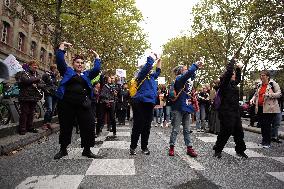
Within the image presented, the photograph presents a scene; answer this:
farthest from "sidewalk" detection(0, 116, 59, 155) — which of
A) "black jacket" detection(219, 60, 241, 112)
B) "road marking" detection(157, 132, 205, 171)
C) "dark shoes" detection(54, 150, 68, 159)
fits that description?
"black jacket" detection(219, 60, 241, 112)

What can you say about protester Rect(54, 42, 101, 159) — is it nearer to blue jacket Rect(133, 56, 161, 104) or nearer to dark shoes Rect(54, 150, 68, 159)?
dark shoes Rect(54, 150, 68, 159)

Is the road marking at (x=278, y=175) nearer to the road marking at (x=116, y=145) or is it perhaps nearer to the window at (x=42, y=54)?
the road marking at (x=116, y=145)

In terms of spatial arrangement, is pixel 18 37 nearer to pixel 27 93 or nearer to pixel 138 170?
pixel 27 93

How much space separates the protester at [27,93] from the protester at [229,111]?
4772 mm

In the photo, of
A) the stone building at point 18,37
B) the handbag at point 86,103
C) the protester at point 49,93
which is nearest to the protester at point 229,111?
the handbag at point 86,103

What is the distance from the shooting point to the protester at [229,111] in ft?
22.9

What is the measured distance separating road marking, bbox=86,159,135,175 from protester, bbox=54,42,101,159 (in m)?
0.52

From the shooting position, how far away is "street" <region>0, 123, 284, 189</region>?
177 inches

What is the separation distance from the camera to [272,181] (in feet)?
15.6

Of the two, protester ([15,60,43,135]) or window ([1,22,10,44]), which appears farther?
window ([1,22,10,44])

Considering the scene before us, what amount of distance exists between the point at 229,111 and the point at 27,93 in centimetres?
508

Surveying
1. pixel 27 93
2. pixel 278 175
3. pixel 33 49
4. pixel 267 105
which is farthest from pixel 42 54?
pixel 278 175

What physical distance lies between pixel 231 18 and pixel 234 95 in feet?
94.4

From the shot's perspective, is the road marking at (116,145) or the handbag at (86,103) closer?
the handbag at (86,103)
